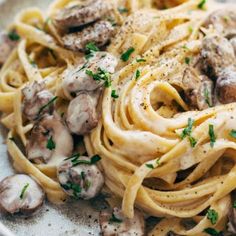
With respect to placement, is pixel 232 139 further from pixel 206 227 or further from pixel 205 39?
pixel 205 39

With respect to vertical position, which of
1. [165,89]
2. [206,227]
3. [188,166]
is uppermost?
[165,89]

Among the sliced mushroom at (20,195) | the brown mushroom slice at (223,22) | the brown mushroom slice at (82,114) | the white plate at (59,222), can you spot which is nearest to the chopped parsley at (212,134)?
the brown mushroom slice at (82,114)

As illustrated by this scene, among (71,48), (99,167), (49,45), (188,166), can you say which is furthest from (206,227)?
(49,45)

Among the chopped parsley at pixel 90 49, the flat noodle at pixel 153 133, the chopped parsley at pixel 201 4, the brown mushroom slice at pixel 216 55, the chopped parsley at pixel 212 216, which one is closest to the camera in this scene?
the chopped parsley at pixel 212 216

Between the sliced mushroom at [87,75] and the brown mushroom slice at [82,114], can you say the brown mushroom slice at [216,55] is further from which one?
the brown mushroom slice at [82,114]

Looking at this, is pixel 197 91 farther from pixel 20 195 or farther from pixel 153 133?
Result: pixel 20 195

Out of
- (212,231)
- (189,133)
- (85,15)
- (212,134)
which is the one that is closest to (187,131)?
(189,133)
